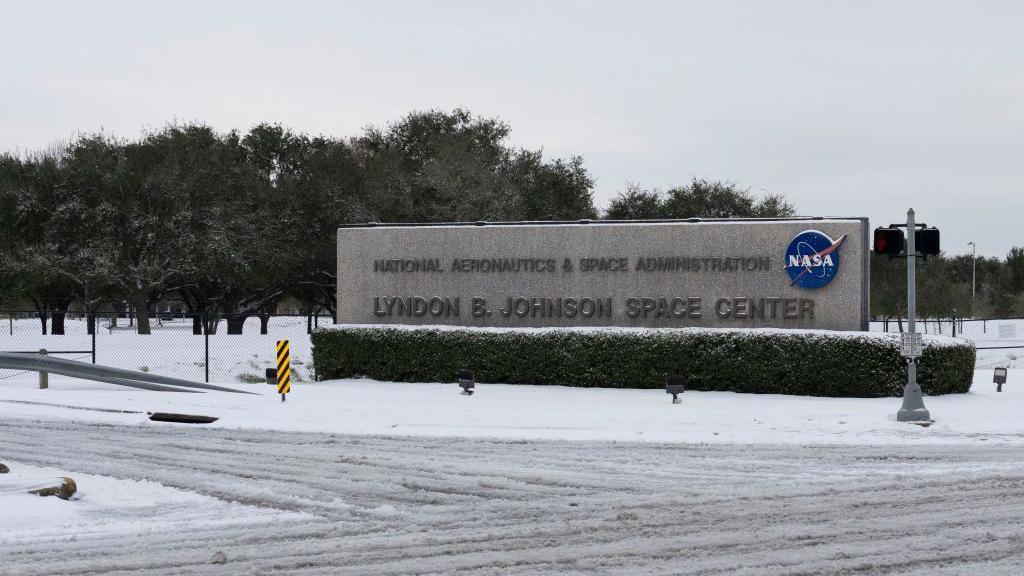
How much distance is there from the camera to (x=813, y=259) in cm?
2231

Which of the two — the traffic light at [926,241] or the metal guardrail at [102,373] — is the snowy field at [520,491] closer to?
the metal guardrail at [102,373]

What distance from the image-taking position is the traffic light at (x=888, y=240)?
1712 centimetres

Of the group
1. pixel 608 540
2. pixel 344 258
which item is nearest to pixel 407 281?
pixel 344 258

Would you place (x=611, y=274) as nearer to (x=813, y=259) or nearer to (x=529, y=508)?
(x=813, y=259)

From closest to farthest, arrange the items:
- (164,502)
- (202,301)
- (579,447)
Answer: (164,502), (579,447), (202,301)

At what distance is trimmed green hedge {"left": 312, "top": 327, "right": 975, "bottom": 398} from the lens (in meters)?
20.8

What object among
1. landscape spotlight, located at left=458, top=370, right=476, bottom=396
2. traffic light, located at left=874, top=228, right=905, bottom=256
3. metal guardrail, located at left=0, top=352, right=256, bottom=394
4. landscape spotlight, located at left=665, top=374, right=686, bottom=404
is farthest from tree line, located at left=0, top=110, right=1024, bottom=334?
traffic light, located at left=874, top=228, right=905, bottom=256

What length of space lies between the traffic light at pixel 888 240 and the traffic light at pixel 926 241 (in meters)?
0.27

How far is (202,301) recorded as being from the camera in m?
57.2

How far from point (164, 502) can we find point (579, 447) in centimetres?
608

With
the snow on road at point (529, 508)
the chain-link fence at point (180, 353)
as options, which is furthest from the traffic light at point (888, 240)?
the chain-link fence at point (180, 353)

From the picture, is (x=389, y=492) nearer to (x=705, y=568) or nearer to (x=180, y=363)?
(x=705, y=568)

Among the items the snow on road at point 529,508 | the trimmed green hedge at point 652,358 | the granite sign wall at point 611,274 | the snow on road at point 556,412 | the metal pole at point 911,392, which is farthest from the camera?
the granite sign wall at point 611,274

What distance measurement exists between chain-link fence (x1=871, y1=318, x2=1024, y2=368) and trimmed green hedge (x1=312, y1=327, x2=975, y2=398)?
388 centimetres
